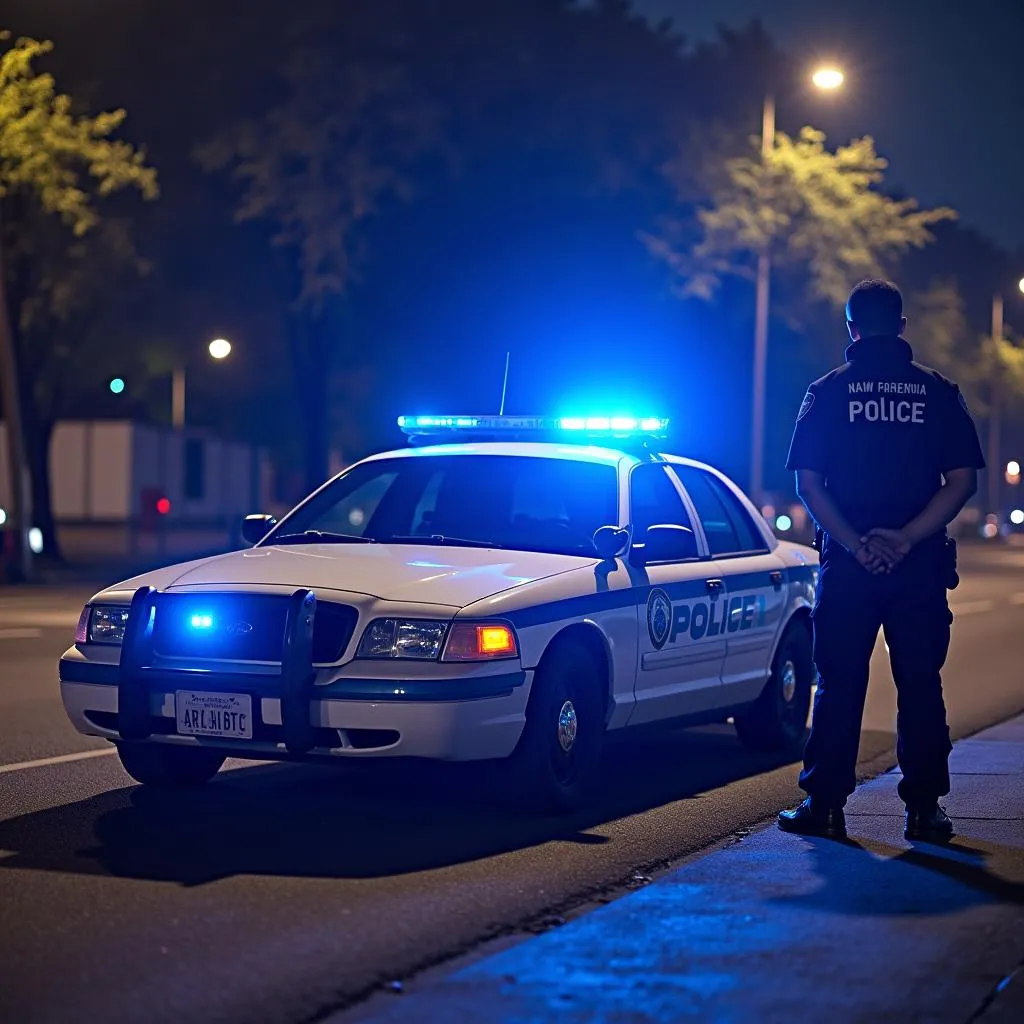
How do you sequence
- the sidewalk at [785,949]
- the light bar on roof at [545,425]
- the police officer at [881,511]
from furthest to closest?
the light bar on roof at [545,425] → the police officer at [881,511] → the sidewalk at [785,949]

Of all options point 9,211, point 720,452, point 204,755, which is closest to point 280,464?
point 720,452

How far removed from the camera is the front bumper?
7.65 metres

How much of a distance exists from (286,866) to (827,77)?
1093 inches

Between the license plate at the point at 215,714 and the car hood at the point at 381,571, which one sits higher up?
the car hood at the point at 381,571

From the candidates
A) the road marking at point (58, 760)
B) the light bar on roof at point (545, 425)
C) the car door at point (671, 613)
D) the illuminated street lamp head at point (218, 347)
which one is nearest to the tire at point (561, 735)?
the car door at point (671, 613)

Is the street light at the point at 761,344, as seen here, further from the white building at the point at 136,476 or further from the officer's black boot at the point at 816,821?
the officer's black boot at the point at 816,821

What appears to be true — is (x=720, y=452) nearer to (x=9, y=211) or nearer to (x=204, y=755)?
(x=9, y=211)

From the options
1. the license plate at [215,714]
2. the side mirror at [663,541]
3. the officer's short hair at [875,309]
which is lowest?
the license plate at [215,714]

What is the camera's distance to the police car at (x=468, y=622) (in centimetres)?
774

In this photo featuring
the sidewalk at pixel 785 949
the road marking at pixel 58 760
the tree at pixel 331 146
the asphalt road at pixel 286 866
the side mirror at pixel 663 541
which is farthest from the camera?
the tree at pixel 331 146

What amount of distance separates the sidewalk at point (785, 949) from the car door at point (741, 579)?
106 inches

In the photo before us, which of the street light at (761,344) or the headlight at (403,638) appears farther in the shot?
the street light at (761,344)

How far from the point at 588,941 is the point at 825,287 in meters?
34.9

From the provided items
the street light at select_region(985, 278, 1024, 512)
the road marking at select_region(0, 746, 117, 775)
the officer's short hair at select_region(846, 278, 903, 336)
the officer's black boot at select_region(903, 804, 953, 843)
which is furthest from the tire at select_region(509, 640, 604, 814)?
the street light at select_region(985, 278, 1024, 512)
